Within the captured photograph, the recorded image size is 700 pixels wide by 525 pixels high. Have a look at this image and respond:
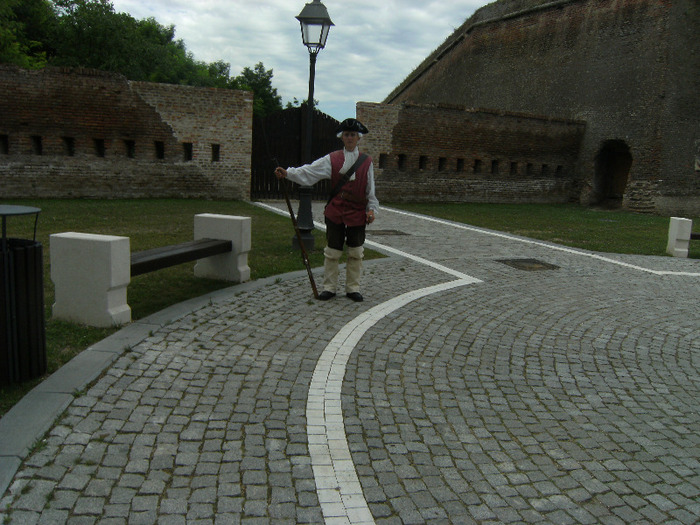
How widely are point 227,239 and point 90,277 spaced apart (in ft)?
7.50

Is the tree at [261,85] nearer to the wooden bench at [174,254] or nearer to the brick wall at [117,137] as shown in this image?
the brick wall at [117,137]

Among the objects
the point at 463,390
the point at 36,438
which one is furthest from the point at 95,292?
the point at 463,390

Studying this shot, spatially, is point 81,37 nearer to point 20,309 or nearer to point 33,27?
point 33,27

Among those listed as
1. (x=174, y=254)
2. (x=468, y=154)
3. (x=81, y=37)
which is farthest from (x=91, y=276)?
(x=81, y=37)

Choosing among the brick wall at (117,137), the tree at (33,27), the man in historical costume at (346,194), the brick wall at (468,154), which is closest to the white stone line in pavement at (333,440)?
the man in historical costume at (346,194)

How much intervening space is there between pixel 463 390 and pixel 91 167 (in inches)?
647

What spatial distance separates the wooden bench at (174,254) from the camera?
5.79m

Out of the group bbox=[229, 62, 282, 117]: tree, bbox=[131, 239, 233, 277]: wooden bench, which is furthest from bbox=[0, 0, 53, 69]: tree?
bbox=[131, 239, 233, 277]: wooden bench

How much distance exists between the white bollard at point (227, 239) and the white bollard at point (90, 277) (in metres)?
2.01

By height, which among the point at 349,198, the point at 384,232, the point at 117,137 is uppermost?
the point at 117,137

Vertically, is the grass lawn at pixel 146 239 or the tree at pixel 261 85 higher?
the tree at pixel 261 85

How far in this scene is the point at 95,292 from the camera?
5.24m

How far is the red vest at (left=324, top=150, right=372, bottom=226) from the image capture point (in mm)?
6688

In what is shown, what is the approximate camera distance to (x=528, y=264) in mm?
10117
